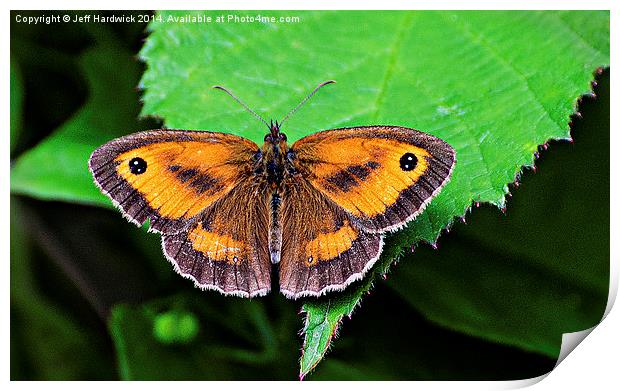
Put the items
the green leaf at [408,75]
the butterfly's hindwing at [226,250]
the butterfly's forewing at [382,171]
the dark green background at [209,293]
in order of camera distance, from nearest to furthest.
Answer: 1. the butterfly's forewing at [382,171]
2. the butterfly's hindwing at [226,250]
3. the green leaf at [408,75]
4. the dark green background at [209,293]

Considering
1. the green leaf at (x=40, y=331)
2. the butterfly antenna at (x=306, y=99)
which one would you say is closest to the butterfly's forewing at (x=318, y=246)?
the butterfly antenna at (x=306, y=99)

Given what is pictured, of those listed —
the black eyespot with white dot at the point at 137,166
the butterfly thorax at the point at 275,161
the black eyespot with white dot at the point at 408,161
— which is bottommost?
the butterfly thorax at the point at 275,161

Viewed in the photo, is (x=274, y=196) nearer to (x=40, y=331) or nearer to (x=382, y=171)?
(x=382, y=171)

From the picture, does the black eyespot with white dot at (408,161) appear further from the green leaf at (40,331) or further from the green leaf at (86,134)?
the green leaf at (40,331)

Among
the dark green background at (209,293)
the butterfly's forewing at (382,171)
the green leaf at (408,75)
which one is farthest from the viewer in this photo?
the dark green background at (209,293)

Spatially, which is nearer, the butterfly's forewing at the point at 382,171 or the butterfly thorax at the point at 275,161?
the butterfly's forewing at the point at 382,171

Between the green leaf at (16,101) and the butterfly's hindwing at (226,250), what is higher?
the green leaf at (16,101)

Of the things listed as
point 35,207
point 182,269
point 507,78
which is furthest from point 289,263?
point 35,207

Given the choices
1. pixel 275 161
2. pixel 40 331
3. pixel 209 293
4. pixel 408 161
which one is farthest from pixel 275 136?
pixel 40 331

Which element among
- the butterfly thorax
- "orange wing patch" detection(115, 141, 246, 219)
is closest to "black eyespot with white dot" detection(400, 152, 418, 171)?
the butterfly thorax
